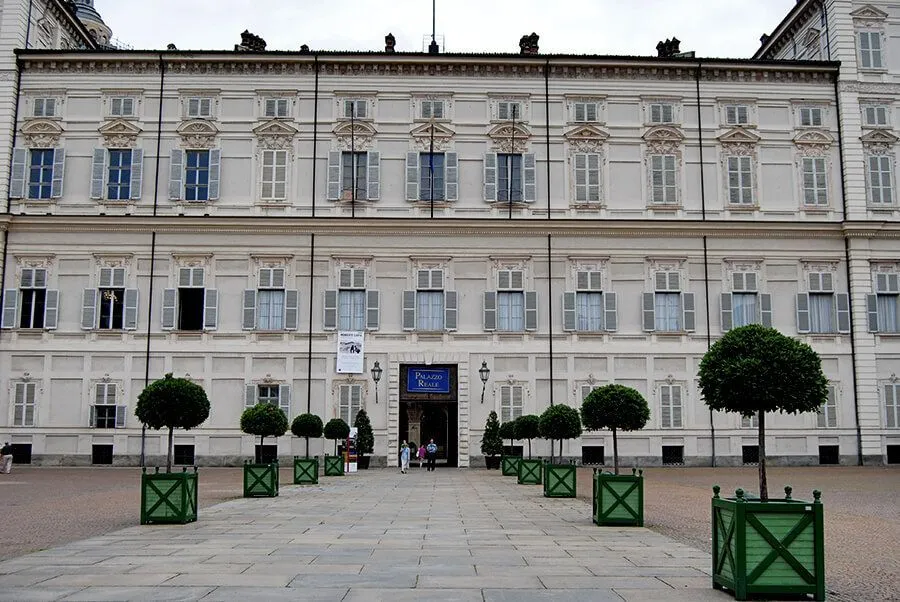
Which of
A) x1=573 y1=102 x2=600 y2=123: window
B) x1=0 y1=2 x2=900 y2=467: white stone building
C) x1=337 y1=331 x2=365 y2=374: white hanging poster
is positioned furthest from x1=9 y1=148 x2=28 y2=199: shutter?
x1=573 y1=102 x2=600 y2=123: window

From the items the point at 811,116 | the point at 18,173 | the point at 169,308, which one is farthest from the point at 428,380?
the point at 811,116

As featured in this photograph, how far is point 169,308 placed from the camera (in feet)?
137

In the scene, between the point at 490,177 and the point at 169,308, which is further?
the point at 490,177

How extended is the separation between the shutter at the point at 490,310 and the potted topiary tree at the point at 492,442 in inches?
155

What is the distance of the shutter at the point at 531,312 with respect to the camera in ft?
138

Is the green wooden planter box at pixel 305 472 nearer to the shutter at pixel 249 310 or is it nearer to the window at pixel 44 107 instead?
the shutter at pixel 249 310

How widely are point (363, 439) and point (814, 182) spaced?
→ 24.5 m

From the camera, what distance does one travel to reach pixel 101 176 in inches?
1682

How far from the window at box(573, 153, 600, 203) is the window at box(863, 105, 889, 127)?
13187mm

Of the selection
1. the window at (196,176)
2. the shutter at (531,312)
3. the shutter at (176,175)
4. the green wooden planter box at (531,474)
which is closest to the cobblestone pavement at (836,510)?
the green wooden planter box at (531,474)

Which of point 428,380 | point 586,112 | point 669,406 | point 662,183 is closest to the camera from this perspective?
point 669,406

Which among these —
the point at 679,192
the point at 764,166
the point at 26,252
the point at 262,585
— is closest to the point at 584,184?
the point at 679,192

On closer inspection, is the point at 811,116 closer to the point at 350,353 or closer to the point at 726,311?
the point at 726,311

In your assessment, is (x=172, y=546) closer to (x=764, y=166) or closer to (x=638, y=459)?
(x=638, y=459)
